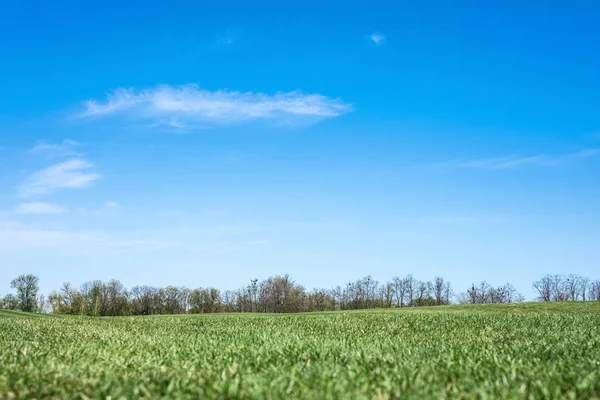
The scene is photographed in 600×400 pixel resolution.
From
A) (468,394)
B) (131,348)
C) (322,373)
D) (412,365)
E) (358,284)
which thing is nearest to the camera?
(468,394)

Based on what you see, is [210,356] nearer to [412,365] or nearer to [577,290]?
[412,365]

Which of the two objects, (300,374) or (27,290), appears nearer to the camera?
(300,374)

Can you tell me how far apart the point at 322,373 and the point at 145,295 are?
472 feet

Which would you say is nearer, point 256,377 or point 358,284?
point 256,377

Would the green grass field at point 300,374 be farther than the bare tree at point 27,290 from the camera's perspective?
No

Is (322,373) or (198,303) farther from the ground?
(322,373)

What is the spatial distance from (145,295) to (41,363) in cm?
14210

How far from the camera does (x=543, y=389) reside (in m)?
3.95

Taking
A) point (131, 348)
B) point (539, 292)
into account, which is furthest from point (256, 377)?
point (539, 292)

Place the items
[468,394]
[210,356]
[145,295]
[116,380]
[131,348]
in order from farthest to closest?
[145,295] → [131,348] → [210,356] → [116,380] → [468,394]

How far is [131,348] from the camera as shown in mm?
7395

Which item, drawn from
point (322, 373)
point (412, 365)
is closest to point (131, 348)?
point (322, 373)

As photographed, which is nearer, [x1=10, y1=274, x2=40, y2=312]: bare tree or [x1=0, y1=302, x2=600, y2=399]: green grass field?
[x1=0, y1=302, x2=600, y2=399]: green grass field

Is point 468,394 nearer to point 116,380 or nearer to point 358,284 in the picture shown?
point 116,380
